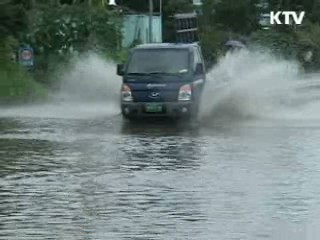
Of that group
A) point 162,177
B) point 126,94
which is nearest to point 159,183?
point 162,177

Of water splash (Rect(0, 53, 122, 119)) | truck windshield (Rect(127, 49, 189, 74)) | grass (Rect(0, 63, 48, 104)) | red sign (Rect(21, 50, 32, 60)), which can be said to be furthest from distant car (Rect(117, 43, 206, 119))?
red sign (Rect(21, 50, 32, 60))

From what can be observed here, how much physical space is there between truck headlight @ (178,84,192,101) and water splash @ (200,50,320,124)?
43.3 inches

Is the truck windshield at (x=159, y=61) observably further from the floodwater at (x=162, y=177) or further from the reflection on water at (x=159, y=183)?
the reflection on water at (x=159, y=183)

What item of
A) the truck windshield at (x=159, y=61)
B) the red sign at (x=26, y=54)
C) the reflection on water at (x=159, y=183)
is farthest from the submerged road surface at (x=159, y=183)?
the red sign at (x=26, y=54)

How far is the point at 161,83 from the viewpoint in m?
24.8

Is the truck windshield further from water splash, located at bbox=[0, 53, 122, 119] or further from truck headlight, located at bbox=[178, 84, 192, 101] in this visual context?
water splash, located at bbox=[0, 53, 122, 119]

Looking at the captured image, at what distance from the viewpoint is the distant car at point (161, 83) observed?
24.8m

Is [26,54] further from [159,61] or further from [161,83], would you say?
[161,83]

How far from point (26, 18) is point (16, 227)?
24.7 m

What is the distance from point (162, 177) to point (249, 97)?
1231cm

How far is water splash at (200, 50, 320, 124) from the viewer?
26.8 metres

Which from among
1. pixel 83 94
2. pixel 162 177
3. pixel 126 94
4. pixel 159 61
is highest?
pixel 159 61

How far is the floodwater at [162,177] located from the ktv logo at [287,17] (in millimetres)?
51743

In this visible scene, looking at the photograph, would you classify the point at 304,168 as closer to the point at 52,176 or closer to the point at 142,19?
the point at 52,176
